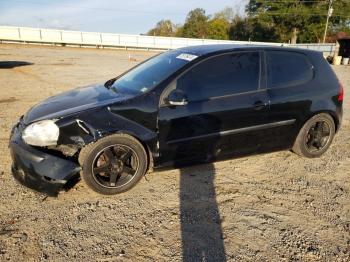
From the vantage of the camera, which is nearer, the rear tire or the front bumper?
the front bumper

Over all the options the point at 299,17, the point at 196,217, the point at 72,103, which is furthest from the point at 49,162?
the point at 299,17

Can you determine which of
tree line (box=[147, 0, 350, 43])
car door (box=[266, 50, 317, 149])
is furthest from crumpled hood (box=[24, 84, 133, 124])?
tree line (box=[147, 0, 350, 43])

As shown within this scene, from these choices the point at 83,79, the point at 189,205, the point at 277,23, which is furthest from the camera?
the point at 277,23

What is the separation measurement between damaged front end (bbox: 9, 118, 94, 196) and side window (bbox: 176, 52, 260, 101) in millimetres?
1353

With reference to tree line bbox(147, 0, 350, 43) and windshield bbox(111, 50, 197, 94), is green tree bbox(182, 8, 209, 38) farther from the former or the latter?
windshield bbox(111, 50, 197, 94)

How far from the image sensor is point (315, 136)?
15.7 ft

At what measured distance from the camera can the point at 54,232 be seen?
2998 mm

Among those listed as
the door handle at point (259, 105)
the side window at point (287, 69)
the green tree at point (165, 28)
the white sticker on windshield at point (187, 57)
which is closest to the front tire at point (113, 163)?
the white sticker on windshield at point (187, 57)

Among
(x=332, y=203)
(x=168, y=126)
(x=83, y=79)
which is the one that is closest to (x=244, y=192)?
(x=332, y=203)

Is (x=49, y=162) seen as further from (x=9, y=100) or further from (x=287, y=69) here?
(x=9, y=100)

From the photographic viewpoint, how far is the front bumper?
10.7 ft

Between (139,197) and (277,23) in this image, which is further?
(277,23)

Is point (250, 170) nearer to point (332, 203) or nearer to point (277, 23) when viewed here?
point (332, 203)

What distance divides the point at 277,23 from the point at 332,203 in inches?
2401
